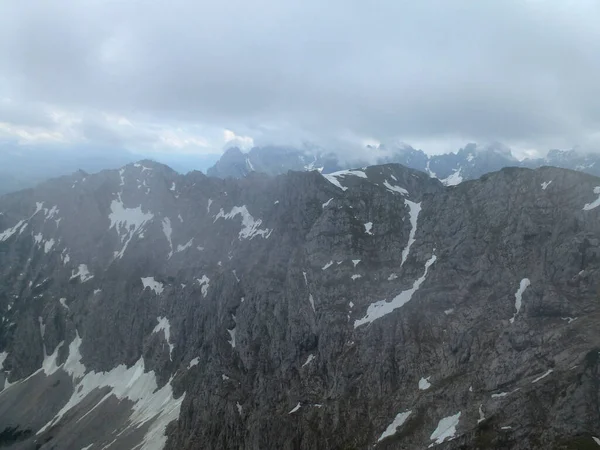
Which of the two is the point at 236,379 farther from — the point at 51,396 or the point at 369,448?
the point at 51,396

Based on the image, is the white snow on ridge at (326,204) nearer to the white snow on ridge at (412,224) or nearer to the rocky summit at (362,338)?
the rocky summit at (362,338)

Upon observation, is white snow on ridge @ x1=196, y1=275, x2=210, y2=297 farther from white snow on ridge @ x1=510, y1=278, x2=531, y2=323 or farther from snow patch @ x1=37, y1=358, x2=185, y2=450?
white snow on ridge @ x1=510, y1=278, x2=531, y2=323

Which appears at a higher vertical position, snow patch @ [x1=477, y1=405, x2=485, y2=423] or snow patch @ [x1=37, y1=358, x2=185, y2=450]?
snow patch @ [x1=477, y1=405, x2=485, y2=423]

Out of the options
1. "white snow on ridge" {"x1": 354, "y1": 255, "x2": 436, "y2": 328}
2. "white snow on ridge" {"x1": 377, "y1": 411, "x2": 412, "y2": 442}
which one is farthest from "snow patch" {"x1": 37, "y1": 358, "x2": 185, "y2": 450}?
"white snow on ridge" {"x1": 377, "y1": 411, "x2": 412, "y2": 442}

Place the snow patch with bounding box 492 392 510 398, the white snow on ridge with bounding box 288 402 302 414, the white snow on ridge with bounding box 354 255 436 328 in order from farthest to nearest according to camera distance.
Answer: the white snow on ridge with bounding box 354 255 436 328
the white snow on ridge with bounding box 288 402 302 414
the snow patch with bounding box 492 392 510 398

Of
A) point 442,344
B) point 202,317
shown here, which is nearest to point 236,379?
point 202,317

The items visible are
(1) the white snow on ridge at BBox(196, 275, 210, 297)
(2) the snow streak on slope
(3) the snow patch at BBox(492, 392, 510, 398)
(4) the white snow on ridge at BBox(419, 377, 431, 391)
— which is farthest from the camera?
(1) the white snow on ridge at BBox(196, 275, 210, 297)

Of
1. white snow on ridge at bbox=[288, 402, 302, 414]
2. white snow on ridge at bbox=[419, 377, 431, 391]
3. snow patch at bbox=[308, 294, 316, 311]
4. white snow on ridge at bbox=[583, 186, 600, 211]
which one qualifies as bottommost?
white snow on ridge at bbox=[288, 402, 302, 414]

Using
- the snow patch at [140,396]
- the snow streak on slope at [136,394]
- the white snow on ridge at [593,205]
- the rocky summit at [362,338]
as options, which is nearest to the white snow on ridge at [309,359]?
the rocky summit at [362,338]

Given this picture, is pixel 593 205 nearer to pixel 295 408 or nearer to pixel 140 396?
pixel 295 408
